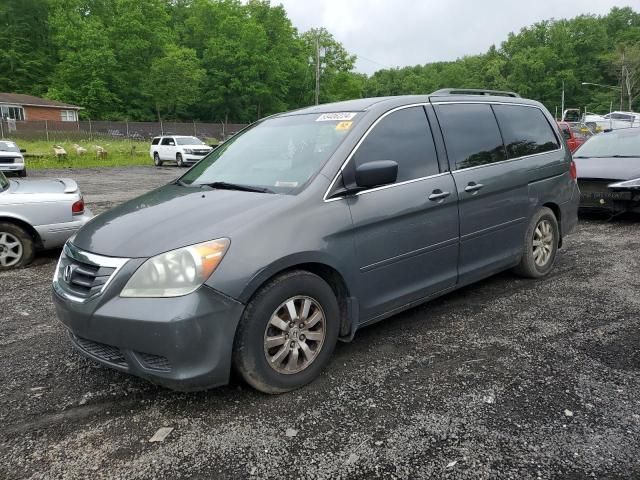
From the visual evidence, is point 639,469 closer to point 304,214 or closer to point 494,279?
point 304,214

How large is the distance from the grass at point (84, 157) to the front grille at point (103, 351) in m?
25.6

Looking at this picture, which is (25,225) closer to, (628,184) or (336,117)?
(336,117)

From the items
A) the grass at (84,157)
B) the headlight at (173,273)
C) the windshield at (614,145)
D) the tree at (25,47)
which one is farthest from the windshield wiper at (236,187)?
the tree at (25,47)

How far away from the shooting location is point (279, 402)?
2994mm

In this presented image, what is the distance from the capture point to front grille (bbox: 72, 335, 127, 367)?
286 centimetres

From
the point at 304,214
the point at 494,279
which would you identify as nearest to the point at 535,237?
the point at 494,279

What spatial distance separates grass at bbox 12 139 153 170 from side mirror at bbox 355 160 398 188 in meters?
26.1

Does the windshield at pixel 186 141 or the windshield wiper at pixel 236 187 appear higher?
the windshield at pixel 186 141

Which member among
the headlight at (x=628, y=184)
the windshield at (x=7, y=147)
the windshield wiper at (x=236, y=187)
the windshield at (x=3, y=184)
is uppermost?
the windshield at (x=7, y=147)

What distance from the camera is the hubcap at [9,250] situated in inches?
236

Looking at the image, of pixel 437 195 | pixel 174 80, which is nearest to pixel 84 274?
pixel 437 195

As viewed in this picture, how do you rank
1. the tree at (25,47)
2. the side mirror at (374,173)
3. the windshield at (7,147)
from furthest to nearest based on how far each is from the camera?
the tree at (25,47) < the windshield at (7,147) < the side mirror at (374,173)

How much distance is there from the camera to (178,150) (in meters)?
28.7

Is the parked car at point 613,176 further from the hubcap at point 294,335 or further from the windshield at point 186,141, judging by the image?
the windshield at point 186,141
